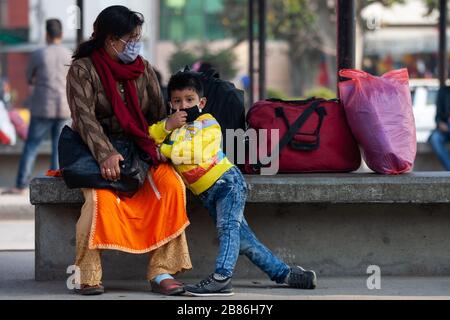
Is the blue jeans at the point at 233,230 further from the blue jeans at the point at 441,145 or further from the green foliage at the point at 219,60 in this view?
the green foliage at the point at 219,60

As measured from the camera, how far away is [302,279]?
6.48m

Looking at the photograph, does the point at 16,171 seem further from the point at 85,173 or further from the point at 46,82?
the point at 85,173

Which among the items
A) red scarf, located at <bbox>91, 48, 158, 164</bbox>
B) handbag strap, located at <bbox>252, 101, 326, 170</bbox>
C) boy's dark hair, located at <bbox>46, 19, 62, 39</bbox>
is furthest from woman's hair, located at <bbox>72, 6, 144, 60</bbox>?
boy's dark hair, located at <bbox>46, 19, 62, 39</bbox>

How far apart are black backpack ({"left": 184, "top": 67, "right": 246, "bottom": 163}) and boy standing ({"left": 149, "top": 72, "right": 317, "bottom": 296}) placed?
0.69 metres

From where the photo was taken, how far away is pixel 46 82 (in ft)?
38.8

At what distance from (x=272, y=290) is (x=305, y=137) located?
981 millimetres

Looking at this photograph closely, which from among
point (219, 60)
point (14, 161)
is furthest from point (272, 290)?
point (219, 60)

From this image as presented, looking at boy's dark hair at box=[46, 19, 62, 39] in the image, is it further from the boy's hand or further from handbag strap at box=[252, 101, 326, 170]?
the boy's hand

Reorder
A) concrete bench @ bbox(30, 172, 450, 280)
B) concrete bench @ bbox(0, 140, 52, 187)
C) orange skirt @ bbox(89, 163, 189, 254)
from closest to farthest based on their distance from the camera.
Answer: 1. orange skirt @ bbox(89, 163, 189, 254)
2. concrete bench @ bbox(30, 172, 450, 280)
3. concrete bench @ bbox(0, 140, 52, 187)

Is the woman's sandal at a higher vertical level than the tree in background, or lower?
lower

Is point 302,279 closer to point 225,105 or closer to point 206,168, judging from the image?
point 206,168

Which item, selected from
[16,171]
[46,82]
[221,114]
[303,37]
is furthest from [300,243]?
[303,37]

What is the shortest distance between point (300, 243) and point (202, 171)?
947 millimetres

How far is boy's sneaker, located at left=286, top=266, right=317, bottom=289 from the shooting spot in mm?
6473
